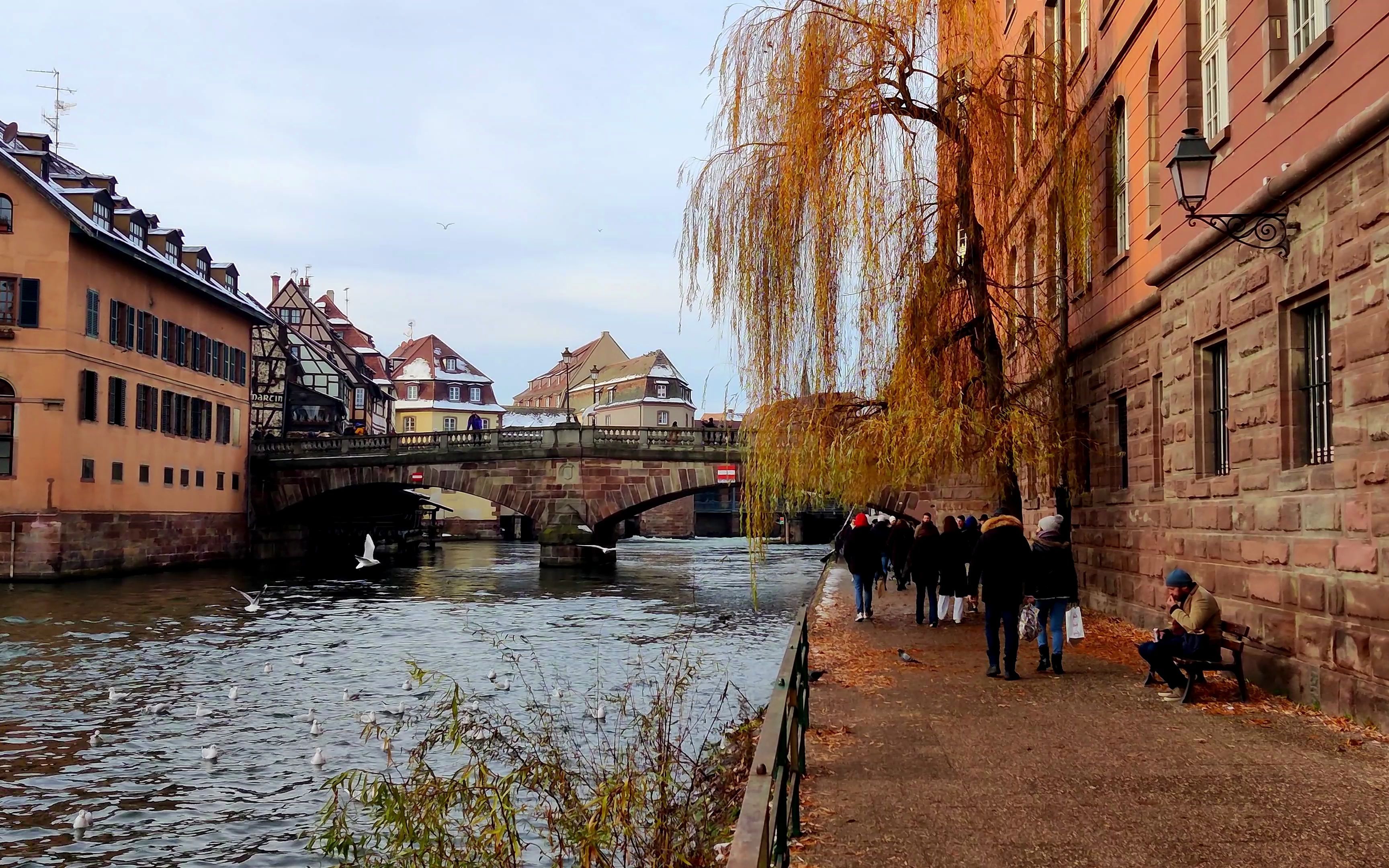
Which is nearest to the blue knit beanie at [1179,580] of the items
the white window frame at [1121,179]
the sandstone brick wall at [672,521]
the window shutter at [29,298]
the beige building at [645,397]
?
the white window frame at [1121,179]

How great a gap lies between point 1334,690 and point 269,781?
8.39 metres

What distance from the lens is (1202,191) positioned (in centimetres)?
1040

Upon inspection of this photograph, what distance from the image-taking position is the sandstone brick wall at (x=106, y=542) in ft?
105

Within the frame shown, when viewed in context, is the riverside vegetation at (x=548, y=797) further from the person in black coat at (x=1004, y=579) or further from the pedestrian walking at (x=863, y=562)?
the pedestrian walking at (x=863, y=562)

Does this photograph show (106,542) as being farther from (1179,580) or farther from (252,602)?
(1179,580)

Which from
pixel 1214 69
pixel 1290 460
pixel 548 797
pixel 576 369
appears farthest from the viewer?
pixel 576 369

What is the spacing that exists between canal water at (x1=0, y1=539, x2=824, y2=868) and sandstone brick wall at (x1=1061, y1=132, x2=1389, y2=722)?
5.21 m

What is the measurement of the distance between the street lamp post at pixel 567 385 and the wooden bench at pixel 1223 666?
40.5 m

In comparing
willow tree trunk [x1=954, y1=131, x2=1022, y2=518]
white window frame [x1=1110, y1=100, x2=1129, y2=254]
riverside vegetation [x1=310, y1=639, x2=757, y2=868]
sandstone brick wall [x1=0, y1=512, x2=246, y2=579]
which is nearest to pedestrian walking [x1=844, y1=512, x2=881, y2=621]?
willow tree trunk [x1=954, y1=131, x2=1022, y2=518]

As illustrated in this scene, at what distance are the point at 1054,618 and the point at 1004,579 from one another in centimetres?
72

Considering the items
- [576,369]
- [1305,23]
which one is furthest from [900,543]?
[576,369]

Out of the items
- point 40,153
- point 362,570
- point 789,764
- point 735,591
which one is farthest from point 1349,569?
point 362,570

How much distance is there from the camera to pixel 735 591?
33750mm

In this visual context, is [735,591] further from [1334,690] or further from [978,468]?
[1334,690]
